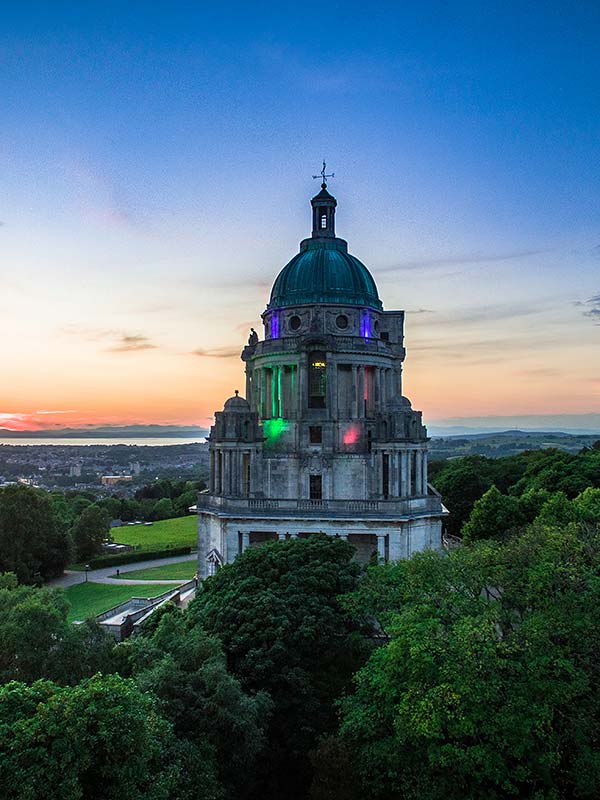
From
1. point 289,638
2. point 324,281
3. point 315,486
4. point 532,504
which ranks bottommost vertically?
point 289,638

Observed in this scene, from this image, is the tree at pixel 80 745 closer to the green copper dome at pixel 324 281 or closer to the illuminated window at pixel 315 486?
the illuminated window at pixel 315 486

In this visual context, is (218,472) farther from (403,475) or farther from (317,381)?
(403,475)

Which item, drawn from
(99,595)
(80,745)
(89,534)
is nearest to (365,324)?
(99,595)

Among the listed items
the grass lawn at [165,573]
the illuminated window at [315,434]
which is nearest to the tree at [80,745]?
the illuminated window at [315,434]

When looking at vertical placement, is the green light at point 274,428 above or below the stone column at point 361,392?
below

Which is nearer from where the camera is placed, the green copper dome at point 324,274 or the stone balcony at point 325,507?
the stone balcony at point 325,507
